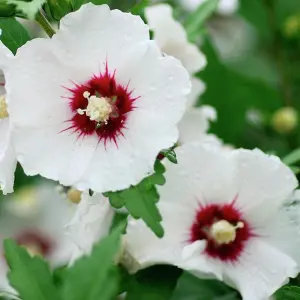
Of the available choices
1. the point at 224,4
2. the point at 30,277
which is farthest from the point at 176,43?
the point at 224,4

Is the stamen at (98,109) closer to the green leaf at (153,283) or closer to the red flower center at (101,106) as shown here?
the red flower center at (101,106)

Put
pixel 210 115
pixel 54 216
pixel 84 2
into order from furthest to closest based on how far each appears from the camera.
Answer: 1. pixel 54 216
2. pixel 210 115
3. pixel 84 2

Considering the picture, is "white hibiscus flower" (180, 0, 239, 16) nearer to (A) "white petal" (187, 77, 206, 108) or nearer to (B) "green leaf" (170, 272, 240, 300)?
(A) "white petal" (187, 77, 206, 108)

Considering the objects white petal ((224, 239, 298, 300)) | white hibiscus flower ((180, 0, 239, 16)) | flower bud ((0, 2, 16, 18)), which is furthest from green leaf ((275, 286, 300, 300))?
white hibiscus flower ((180, 0, 239, 16))

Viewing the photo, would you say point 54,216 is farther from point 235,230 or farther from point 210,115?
point 235,230

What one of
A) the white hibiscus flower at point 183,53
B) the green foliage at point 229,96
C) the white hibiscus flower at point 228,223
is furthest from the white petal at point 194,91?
the green foliage at point 229,96

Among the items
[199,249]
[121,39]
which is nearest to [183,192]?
[199,249]
